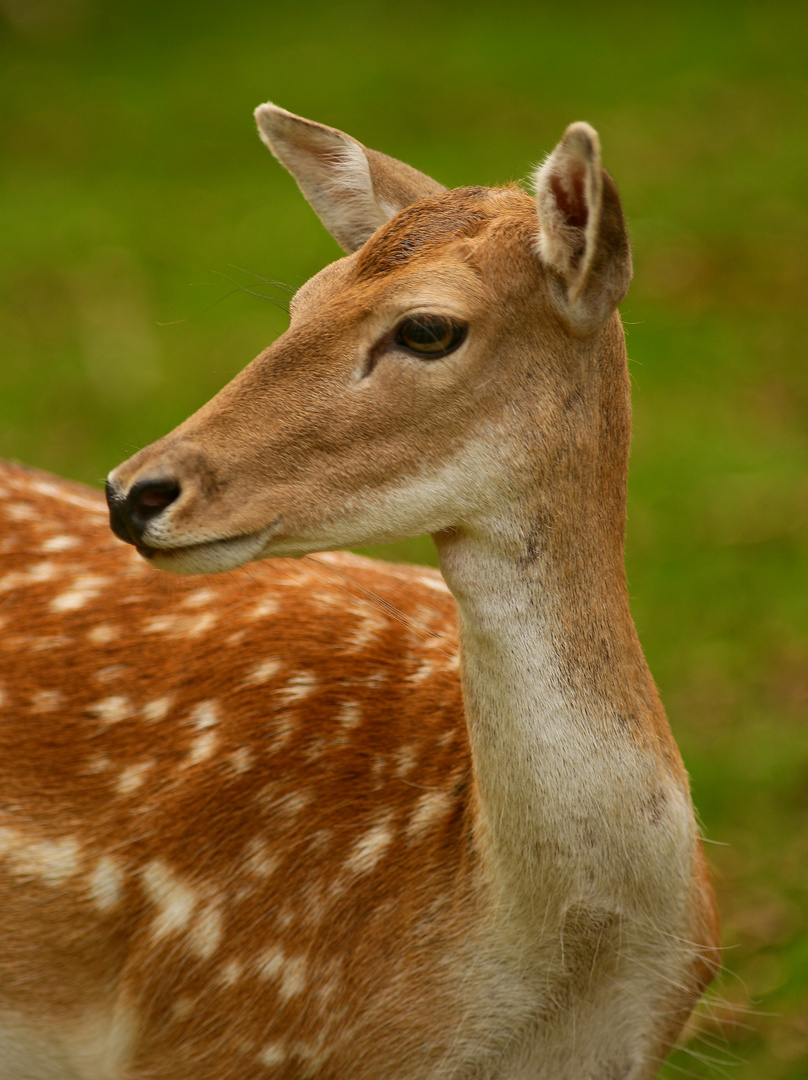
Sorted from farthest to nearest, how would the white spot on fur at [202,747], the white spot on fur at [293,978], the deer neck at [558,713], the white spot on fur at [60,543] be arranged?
the white spot on fur at [60,543] < the white spot on fur at [202,747] < the white spot on fur at [293,978] < the deer neck at [558,713]

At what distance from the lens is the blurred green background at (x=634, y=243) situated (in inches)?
201

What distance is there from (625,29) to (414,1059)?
40.8 ft

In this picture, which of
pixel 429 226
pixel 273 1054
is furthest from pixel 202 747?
pixel 429 226

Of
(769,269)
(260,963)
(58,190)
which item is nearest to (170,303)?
(58,190)

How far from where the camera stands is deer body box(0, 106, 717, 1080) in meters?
2.50

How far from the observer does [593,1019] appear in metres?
2.91

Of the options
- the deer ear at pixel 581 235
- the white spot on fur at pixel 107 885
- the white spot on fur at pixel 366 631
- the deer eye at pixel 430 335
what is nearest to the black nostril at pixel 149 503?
the deer eye at pixel 430 335

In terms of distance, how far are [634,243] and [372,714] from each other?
682 cm

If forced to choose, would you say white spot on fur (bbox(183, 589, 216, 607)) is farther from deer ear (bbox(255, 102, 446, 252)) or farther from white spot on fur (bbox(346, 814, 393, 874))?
deer ear (bbox(255, 102, 446, 252))

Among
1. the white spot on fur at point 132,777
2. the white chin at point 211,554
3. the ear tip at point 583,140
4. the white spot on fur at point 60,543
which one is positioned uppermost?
the ear tip at point 583,140

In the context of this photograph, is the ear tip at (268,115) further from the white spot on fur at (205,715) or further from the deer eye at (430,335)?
the white spot on fur at (205,715)

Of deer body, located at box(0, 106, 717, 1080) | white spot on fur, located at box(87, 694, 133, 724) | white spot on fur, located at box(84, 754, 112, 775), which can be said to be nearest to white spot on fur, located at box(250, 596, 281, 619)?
deer body, located at box(0, 106, 717, 1080)

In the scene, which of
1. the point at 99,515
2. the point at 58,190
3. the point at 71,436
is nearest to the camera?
the point at 99,515

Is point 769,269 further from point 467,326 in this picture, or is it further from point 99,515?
point 467,326
